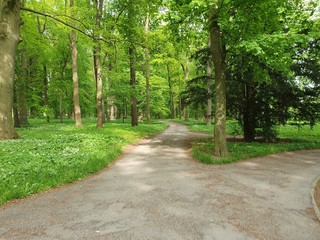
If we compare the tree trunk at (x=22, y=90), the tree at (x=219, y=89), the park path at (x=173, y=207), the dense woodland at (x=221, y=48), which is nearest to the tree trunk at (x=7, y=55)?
the dense woodland at (x=221, y=48)

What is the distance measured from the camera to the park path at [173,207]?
13.3 feet

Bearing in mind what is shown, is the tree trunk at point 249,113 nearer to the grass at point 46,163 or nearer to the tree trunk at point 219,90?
the tree trunk at point 219,90

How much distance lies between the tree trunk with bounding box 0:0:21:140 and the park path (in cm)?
592

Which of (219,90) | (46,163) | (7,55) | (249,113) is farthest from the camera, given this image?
(249,113)

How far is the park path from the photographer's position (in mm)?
4059

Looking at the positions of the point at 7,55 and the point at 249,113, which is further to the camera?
the point at 249,113

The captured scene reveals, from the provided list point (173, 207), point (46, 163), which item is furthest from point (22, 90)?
point (173, 207)

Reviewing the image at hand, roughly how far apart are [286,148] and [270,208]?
27.7ft

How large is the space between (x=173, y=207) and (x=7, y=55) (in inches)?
404

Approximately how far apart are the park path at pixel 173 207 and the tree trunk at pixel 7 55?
19.4 feet

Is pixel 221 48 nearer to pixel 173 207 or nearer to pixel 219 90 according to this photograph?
pixel 219 90

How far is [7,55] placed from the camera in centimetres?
1079

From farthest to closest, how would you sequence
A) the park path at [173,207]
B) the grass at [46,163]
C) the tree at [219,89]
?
the tree at [219,89] → the grass at [46,163] → the park path at [173,207]

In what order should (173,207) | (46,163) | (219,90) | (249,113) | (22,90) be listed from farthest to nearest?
(22,90)
(249,113)
(219,90)
(46,163)
(173,207)
